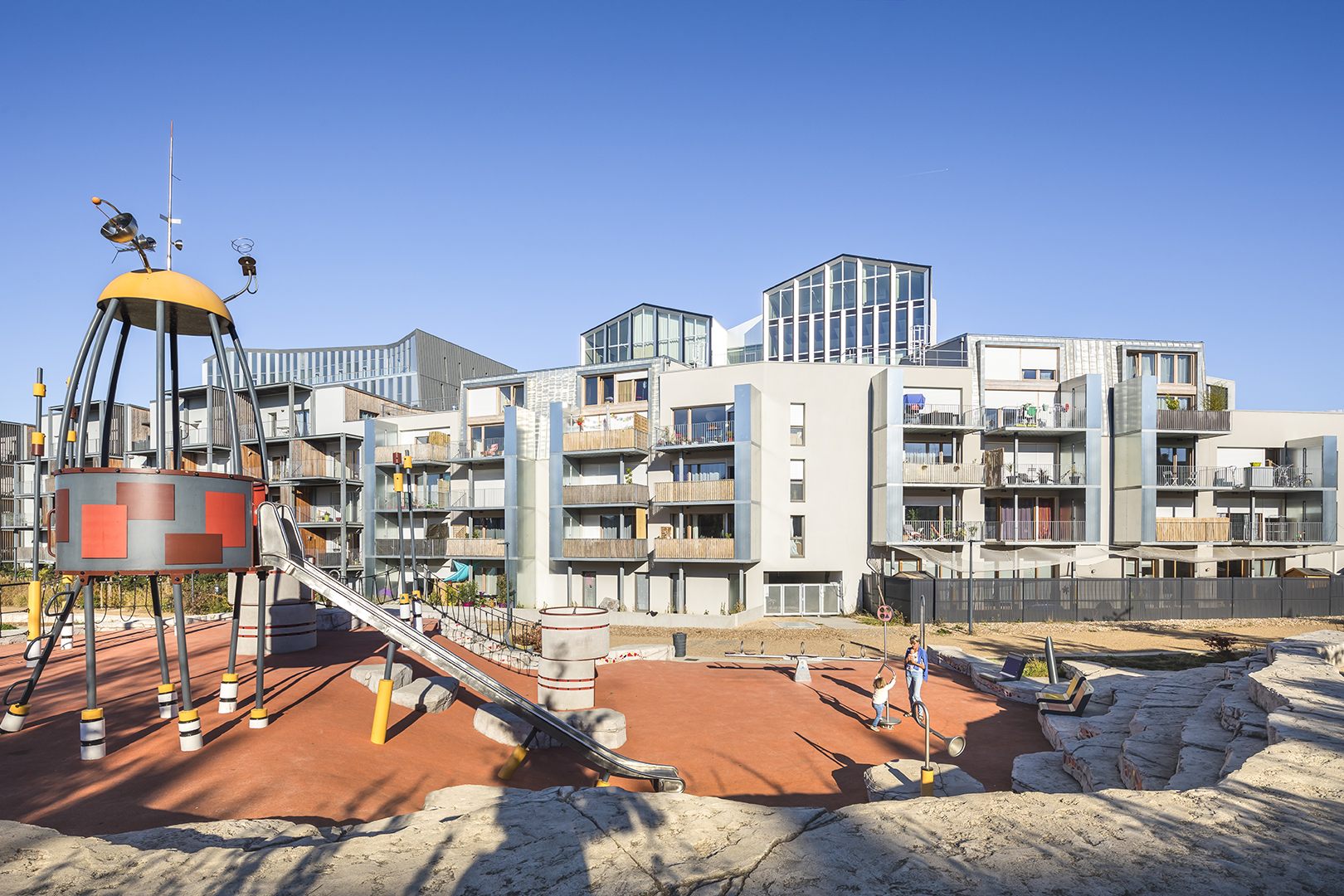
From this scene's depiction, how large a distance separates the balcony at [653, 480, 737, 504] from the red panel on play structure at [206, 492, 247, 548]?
84.2ft

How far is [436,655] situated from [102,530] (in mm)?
5768

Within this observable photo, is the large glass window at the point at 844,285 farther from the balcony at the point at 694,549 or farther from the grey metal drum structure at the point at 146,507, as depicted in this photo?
the grey metal drum structure at the point at 146,507

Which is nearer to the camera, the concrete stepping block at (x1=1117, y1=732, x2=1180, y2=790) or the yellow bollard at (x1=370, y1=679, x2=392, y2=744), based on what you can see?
the concrete stepping block at (x1=1117, y1=732, x2=1180, y2=790)

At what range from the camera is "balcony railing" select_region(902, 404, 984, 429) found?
122ft

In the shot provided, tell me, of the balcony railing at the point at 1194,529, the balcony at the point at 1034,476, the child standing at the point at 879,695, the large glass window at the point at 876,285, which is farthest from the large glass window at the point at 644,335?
the child standing at the point at 879,695

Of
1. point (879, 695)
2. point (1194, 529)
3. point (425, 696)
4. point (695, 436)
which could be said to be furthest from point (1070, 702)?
point (1194, 529)

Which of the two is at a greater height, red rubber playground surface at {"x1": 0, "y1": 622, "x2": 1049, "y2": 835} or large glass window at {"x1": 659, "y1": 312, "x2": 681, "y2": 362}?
large glass window at {"x1": 659, "y1": 312, "x2": 681, "y2": 362}

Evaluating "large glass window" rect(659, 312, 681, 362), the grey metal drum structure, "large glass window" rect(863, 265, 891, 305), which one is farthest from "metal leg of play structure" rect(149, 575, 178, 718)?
"large glass window" rect(863, 265, 891, 305)

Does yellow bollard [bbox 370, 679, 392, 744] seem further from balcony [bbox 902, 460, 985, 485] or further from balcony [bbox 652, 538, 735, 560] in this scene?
balcony [bbox 902, 460, 985, 485]

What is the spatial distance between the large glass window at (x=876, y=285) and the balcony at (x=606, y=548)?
3214 cm

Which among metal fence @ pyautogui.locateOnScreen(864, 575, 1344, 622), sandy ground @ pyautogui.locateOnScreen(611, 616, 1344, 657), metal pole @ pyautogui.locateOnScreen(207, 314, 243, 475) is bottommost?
sandy ground @ pyautogui.locateOnScreen(611, 616, 1344, 657)

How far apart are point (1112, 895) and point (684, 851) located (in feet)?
10.3

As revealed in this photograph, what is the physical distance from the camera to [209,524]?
1163cm

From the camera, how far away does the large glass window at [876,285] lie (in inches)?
2299
